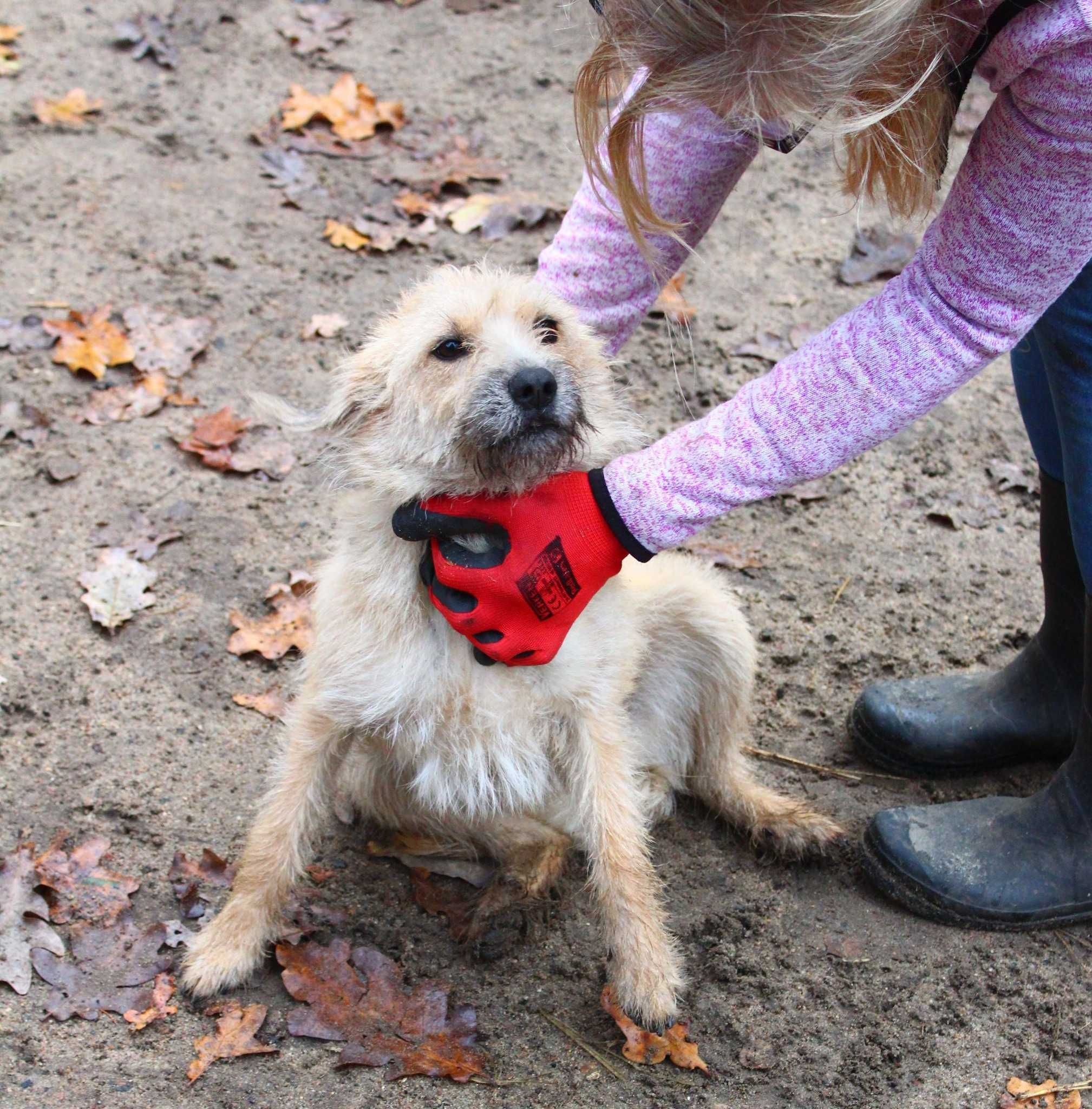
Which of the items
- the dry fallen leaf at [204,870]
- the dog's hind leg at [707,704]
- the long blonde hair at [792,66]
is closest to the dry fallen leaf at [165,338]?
the dry fallen leaf at [204,870]

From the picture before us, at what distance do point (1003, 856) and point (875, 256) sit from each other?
3.17 metres

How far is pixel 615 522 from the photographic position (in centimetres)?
249

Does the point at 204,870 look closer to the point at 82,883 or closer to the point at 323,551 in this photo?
the point at 82,883

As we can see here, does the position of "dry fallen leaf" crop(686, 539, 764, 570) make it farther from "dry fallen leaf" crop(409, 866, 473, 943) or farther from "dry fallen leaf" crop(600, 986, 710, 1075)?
"dry fallen leaf" crop(600, 986, 710, 1075)

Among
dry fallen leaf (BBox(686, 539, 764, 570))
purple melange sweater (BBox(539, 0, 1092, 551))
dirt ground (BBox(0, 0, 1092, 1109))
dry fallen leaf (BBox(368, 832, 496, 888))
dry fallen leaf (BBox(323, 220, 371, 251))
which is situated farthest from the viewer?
dry fallen leaf (BBox(323, 220, 371, 251))

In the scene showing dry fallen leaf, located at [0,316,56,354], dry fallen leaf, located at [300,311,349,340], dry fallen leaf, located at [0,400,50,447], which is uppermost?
dry fallen leaf, located at [300,311,349,340]

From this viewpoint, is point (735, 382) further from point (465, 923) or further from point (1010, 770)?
point (465, 923)

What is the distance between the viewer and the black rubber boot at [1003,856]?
2.76 metres

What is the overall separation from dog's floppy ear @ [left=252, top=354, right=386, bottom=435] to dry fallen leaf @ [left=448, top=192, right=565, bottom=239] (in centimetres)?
263

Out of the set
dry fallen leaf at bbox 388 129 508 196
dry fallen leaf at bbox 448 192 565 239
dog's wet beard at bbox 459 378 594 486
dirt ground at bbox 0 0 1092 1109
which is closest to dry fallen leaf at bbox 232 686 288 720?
dirt ground at bbox 0 0 1092 1109

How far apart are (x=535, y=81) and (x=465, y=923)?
15.9ft

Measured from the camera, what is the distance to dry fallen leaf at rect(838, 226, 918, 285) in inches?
201

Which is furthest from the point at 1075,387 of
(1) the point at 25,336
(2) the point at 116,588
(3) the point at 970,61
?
(1) the point at 25,336

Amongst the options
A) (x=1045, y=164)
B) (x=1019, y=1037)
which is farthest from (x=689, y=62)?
(x=1019, y=1037)
